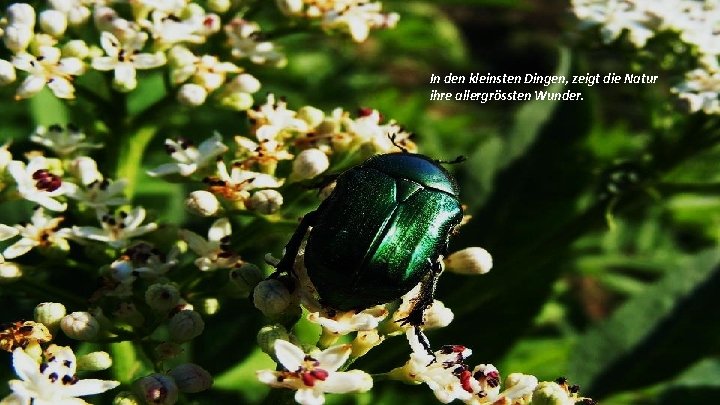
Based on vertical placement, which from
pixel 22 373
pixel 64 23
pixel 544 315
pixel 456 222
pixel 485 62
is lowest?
Result: pixel 485 62

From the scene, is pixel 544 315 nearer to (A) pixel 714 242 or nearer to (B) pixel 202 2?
(A) pixel 714 242

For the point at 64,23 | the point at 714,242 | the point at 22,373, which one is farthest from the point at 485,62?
the point at 22,373

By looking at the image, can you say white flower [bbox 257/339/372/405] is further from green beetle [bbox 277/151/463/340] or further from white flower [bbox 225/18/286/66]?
white flower [bbox 225/18/286/66]

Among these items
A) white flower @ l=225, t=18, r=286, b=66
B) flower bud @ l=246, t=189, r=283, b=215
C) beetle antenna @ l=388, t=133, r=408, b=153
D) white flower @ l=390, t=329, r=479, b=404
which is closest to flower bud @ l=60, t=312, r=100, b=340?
flower bud @ l=246, t=189, r=283, b=215

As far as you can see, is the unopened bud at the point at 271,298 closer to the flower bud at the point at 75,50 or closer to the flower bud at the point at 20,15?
the flower bud at the point at 75,50

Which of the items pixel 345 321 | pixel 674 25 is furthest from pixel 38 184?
pixel 674 25

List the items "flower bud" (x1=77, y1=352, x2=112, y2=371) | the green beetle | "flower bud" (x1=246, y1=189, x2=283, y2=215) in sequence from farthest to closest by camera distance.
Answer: "flower bud" (x1=246, y1=189, x2=283, y2=215), "flower bud" (x1=77, y1=352, x2=112, y2=371), the green beetle

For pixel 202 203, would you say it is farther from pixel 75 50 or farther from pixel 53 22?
pixel 53 22

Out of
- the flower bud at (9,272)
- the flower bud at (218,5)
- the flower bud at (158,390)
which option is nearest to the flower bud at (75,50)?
the flower bud at (218,5)
